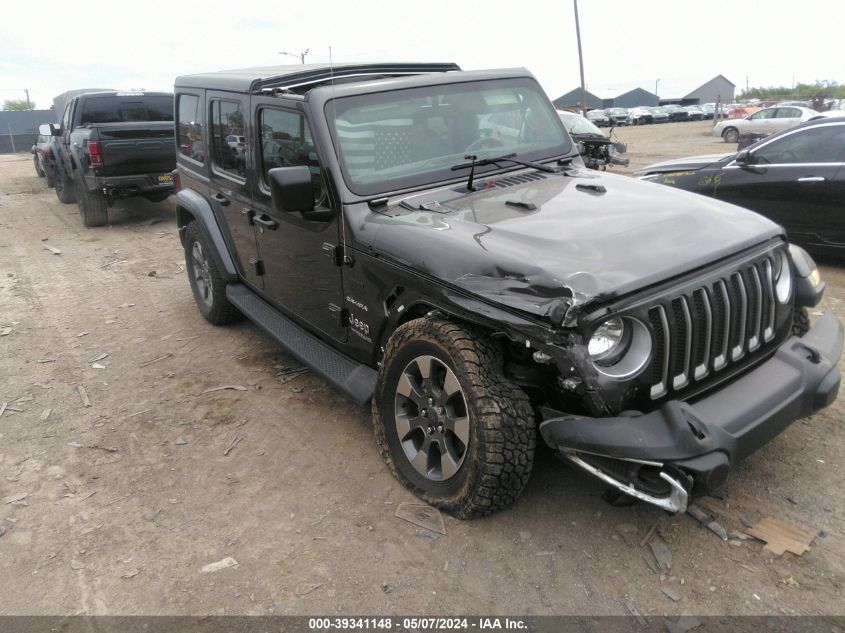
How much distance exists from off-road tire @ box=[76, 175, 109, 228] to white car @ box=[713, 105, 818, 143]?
796 inches

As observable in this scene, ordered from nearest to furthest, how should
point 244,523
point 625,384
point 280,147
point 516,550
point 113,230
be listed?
point 625,384 < point 516,550 < point 244,523 < point 280,147 < point 113,230

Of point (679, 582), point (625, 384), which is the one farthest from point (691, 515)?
point (625, 384)

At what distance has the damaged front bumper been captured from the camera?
7.70 feet

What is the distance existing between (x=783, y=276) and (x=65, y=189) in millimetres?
13606

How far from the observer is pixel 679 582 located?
2596 millimetres

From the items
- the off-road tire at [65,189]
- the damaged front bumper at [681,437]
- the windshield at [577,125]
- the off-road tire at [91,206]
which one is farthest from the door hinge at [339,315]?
the off-road tire at [65,189]

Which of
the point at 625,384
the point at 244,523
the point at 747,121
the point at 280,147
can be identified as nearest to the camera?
the point at 625,384

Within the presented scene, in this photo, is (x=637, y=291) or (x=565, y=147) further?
(x=565, y=147)

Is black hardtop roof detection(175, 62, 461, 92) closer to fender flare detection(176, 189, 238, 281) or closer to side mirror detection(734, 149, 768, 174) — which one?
fender flare detection(176, 189, 238, 281)

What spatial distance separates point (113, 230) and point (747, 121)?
21.9m

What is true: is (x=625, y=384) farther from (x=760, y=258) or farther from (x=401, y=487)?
(x=401, y=487)

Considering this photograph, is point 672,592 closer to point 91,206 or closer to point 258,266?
point 258,266

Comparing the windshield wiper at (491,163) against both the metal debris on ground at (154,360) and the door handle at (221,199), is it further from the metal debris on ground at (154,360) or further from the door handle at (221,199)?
the metal debris on ground at (154,360)

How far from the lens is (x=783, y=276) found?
10.3ft
